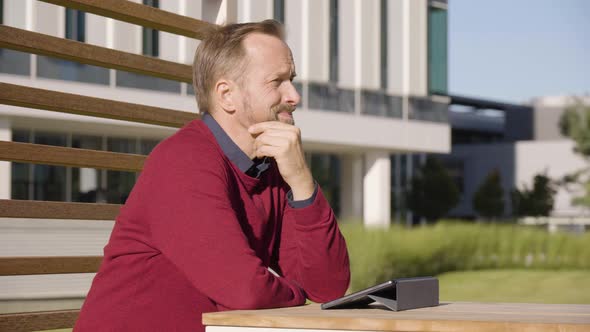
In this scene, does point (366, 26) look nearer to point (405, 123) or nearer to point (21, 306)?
point (405, 123)

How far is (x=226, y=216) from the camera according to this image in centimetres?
208

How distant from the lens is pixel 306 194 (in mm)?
2363

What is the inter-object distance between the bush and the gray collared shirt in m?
15.6

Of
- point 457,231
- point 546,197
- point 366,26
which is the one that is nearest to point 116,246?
point 457,231

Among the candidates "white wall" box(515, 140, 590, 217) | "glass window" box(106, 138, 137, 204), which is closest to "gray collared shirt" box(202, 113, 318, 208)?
"glass window" box(106, 138, 137, 204)

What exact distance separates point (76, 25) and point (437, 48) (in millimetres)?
13552

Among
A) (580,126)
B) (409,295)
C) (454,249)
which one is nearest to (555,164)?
(580,126)

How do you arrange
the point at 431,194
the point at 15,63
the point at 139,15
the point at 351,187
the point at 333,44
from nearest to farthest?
the point at 139,15 → the point at 15,63 → the point at 333,44 → the point at 351,187 → the point at 431,194

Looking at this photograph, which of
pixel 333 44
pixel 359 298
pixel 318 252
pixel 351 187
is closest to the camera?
pixel 359 298

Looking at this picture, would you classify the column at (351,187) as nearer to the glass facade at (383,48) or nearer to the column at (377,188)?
the column at (377,188)

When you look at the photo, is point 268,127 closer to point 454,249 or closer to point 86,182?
point 454,249

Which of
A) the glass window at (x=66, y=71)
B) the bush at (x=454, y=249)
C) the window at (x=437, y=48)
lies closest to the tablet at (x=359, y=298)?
the bush at (x=454, y=249)

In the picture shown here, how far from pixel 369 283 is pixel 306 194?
16.1 metres

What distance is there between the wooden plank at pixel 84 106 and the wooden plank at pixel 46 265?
1.54 feet
